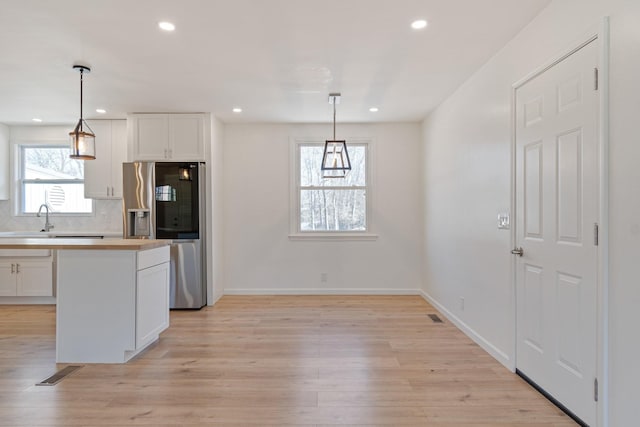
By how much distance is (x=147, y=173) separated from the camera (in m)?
4.31

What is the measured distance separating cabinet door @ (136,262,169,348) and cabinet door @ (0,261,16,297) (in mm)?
2805

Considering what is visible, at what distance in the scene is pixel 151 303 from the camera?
2.96m

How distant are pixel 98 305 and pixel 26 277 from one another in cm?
277

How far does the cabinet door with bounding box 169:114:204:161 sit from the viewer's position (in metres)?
4.40

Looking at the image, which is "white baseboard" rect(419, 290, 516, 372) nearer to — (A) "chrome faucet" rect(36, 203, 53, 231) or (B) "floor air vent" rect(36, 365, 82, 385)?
(B) "floor air vent" rect(36, 365, 82, 385)

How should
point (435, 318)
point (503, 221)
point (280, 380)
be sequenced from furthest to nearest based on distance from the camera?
point (435, 318), point (503, 221), point (280, 380)

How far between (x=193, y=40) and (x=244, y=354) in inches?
103

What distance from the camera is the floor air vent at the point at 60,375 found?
241 centimetres

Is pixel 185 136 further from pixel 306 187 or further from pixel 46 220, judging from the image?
pixel 46 220

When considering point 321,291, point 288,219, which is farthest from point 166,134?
point 321,291

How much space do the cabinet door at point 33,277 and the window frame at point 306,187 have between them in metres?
3.26

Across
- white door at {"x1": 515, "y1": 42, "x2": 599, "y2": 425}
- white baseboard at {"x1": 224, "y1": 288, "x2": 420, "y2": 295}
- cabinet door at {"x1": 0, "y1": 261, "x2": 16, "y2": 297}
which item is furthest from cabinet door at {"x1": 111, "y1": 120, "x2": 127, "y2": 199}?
white door at {"x1": 515, "y1": 42, "x2": 599, "y2": 425}

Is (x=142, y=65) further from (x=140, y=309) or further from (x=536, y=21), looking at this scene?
(x=536, y=21)

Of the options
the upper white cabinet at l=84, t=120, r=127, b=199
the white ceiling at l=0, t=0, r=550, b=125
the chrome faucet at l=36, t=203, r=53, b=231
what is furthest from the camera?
the chrome faucet at l=36, t=203, r=53, b=231
